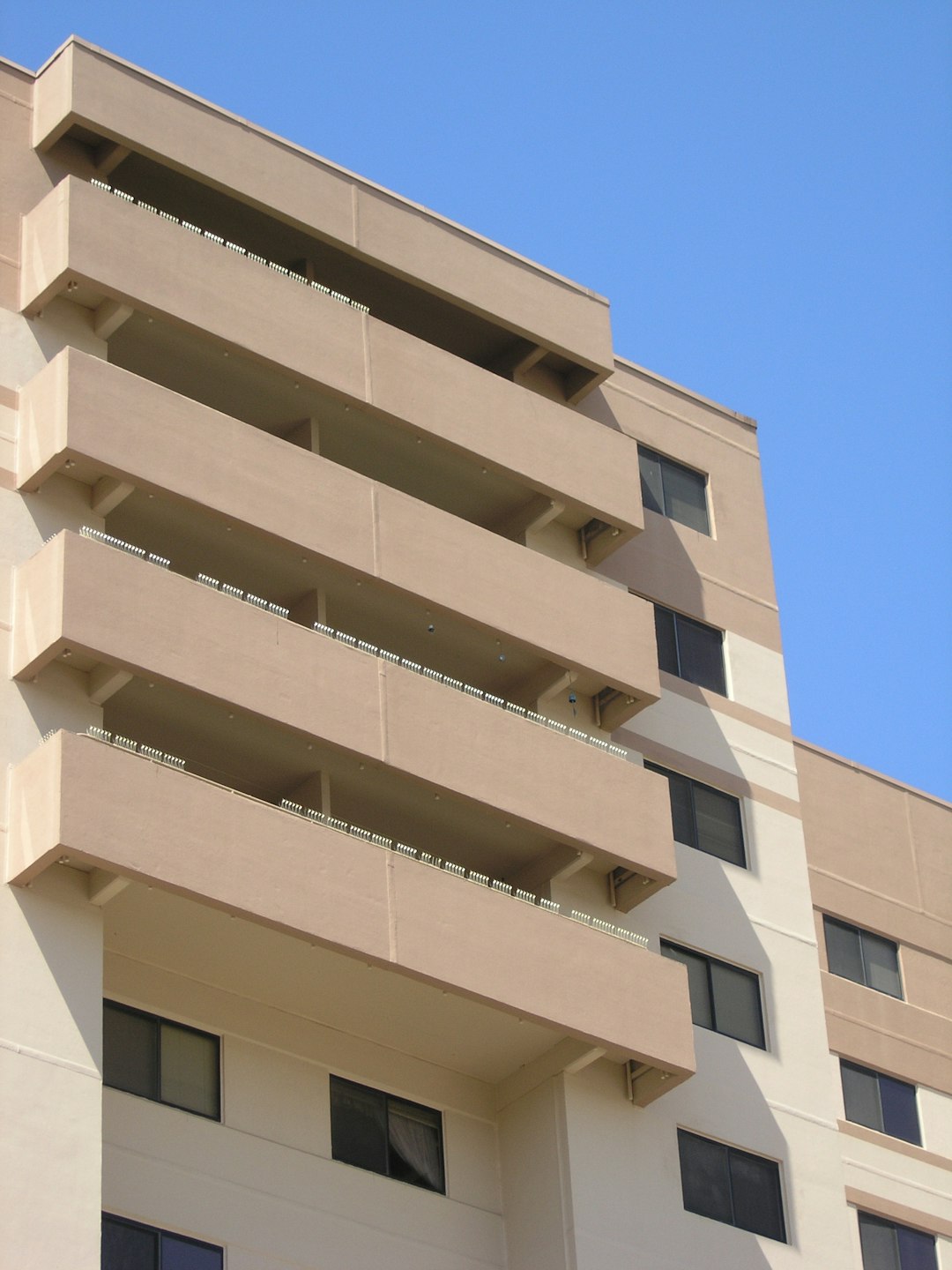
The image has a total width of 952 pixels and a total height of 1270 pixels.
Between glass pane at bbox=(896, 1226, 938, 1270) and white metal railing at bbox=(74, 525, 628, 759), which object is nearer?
white metal railing at bbox=(74, 525, 628, 759)

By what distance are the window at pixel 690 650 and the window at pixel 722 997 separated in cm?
542

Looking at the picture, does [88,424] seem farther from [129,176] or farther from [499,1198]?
[499,1198]

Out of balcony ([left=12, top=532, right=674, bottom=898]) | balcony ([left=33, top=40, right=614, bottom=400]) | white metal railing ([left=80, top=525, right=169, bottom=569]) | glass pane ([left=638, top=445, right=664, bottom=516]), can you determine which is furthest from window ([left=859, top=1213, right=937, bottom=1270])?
white metal railing ([left=80, top=525, right=169, bottom=569])

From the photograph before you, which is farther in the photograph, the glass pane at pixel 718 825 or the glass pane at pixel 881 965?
the glass pane at pixel 881 965

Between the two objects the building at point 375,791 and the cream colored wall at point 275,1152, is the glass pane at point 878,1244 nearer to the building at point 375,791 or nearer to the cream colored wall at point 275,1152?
the building at point 375,791

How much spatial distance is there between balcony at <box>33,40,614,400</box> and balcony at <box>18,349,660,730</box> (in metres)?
4.88

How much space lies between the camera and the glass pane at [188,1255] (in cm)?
3009

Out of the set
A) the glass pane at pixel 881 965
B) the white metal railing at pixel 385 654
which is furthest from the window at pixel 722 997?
the glass pane at pixel 881 965

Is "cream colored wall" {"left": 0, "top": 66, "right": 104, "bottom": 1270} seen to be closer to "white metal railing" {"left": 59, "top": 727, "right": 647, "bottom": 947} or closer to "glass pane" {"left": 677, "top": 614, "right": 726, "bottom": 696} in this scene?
"white metal railing" {"left": 59, "top": 727, "right": 647, "bottom": 947}

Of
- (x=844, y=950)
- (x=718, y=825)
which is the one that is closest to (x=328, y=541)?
(x=718, y=825)

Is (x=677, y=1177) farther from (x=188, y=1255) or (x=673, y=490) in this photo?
(x=673, y=490)

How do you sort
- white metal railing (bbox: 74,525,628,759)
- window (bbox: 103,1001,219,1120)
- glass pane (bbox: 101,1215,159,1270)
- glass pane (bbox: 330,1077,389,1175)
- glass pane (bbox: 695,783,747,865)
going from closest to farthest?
glass pane (bbox: 101,1215,159,1270) < window (bbox: 103,1001,219,1120) < glass pane (bbox: 330,1077,389,1175) < white metal railing (bbox: 74,525,628,759) < glass pane (bbox: 695,783,747,865)

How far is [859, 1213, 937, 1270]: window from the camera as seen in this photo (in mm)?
38562

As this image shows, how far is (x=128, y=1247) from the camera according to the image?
29797 millimetres
